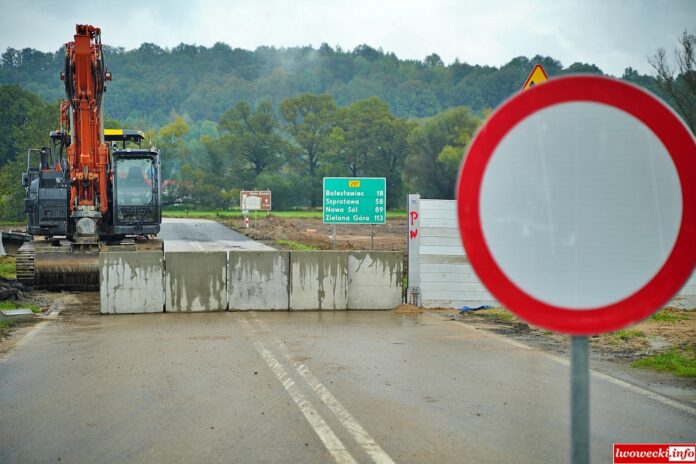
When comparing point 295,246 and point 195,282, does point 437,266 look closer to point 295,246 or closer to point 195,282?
point 195,282

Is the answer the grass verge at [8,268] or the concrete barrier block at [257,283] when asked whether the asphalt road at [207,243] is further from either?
the concrete barrier block at [257,283]

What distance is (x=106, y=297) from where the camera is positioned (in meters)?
14.3

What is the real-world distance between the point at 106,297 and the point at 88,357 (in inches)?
181

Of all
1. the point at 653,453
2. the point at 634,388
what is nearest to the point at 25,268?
the point at 634,388

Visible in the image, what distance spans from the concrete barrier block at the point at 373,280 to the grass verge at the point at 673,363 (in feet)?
19.7

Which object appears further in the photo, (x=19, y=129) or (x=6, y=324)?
(x=19, y=129)

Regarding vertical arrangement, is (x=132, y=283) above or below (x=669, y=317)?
above

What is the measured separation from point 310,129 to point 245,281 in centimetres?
10777

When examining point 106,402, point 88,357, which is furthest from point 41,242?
point 106,402

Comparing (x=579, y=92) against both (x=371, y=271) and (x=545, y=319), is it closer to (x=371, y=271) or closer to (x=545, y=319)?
(x=545, y=319)

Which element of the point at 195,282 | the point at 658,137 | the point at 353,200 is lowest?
the point at 195,282

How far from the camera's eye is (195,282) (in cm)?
1466

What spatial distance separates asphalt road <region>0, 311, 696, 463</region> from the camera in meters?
5.83

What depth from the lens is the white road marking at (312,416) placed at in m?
5.66
